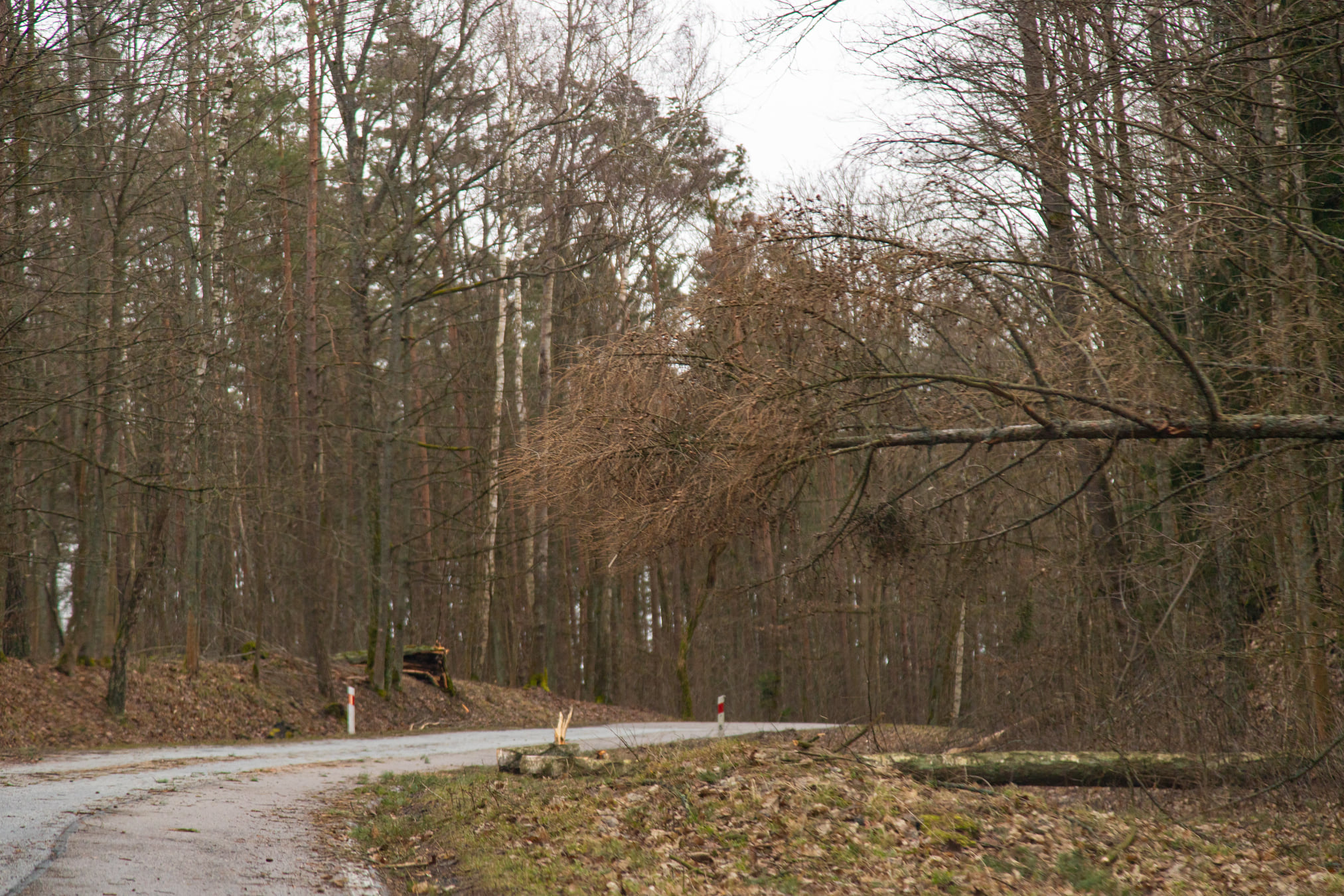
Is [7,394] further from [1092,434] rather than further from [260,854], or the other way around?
[1092,434]

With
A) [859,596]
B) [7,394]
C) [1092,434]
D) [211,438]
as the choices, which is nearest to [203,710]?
[211,438]

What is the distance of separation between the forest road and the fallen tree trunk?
16.7ft

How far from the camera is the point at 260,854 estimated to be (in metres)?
6.93

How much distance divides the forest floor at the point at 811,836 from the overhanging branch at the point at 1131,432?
2.85 metres

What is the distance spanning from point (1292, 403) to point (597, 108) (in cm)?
1606

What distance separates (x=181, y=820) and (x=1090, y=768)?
827 centimetres

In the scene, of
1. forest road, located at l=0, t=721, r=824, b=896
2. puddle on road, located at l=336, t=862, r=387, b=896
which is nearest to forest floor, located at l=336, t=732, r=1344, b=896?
puddle on road, located at l=336, t=862, r=387, b=896

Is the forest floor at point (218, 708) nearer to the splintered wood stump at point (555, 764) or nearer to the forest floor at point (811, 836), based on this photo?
the splintered wood stump at point (555, 764)

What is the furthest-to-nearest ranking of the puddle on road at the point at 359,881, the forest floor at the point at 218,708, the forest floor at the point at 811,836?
the forest floor at the point at 218,708
the forest floor at the point at 811,836
the puddle on road at the point at 359,881

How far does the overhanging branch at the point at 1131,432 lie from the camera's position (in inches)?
321

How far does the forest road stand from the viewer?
595 centimetres

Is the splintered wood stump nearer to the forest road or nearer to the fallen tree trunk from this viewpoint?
the forest road

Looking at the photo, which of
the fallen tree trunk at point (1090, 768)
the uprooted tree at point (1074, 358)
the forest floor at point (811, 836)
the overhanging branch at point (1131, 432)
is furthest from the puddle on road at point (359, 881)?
the overhanging branch at point (1131, 432)

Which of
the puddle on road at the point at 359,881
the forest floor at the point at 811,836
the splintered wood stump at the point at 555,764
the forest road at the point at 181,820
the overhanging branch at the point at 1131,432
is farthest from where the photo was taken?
the splintered wood stump at the point at 555,764
